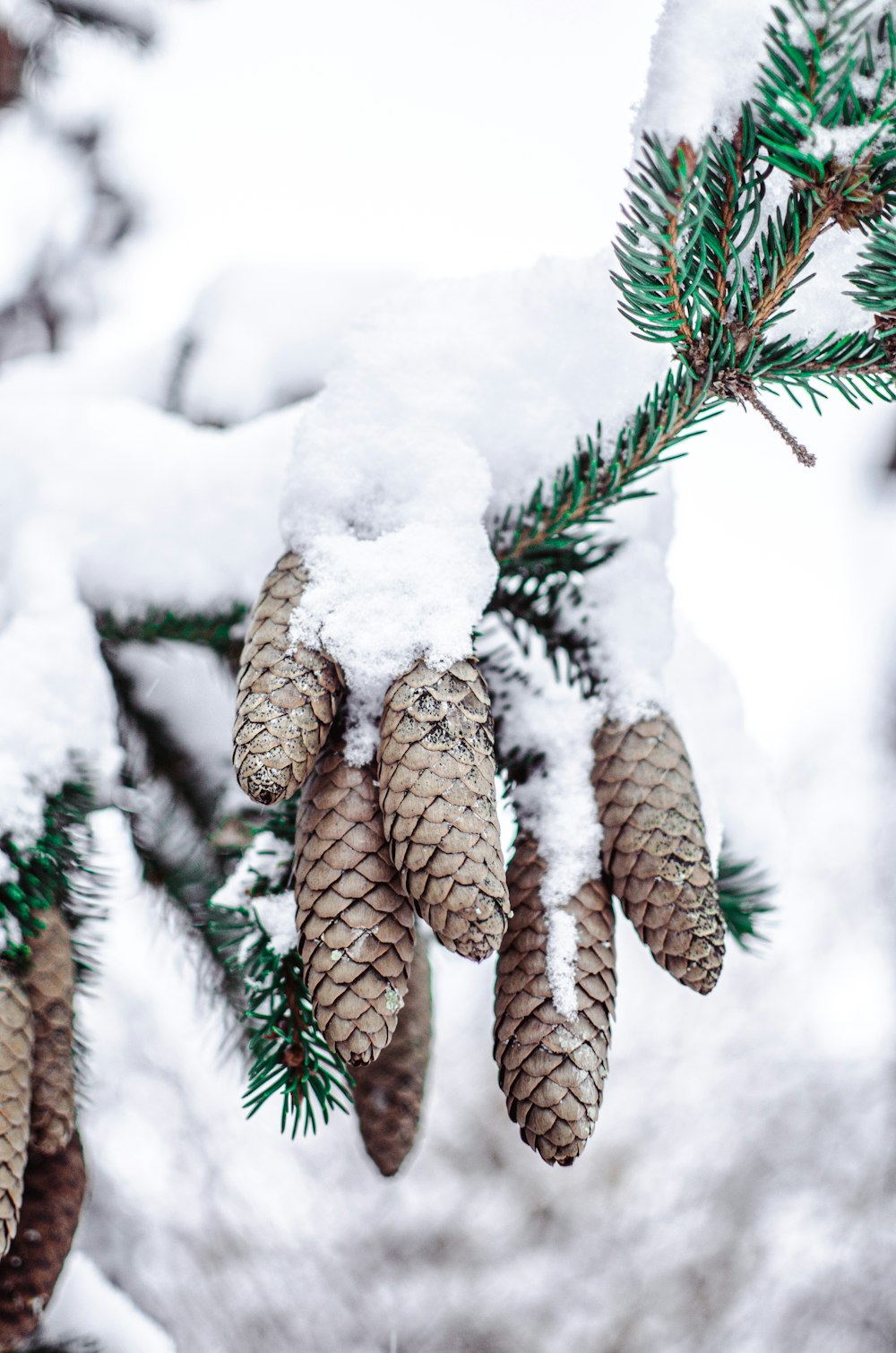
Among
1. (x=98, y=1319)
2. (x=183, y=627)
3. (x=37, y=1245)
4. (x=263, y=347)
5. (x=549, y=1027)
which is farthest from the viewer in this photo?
(x=263, y=347)

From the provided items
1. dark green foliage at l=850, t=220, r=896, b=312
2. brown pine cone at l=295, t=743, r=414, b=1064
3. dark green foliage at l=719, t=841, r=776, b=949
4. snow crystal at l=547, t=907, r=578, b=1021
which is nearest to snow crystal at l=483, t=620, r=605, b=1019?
snow crystal at l=547, t=907, r=578, b=1021

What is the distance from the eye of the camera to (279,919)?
0.64m

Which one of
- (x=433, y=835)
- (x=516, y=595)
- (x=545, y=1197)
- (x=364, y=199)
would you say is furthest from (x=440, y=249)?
(x=545, y=1197)

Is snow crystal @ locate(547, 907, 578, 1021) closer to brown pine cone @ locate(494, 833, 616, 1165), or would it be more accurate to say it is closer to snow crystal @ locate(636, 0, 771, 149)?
brown pine cone @ locate(494, 833, 616, 1165)

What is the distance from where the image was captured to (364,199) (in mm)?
2688

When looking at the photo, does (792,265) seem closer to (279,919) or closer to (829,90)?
(829,90)

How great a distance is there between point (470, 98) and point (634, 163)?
9.53 ft

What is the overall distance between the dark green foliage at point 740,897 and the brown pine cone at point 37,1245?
1.89ft

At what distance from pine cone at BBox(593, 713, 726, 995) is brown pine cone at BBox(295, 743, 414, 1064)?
16 cm

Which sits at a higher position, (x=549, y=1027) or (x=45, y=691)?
(x=549, y=1027)

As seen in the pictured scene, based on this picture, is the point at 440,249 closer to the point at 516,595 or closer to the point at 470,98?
the point at 470,98

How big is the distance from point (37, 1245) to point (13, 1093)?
0.53 ft

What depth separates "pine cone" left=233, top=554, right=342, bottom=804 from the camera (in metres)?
0.50

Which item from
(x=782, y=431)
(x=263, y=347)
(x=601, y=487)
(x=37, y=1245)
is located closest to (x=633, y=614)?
(x=601, y=487)
